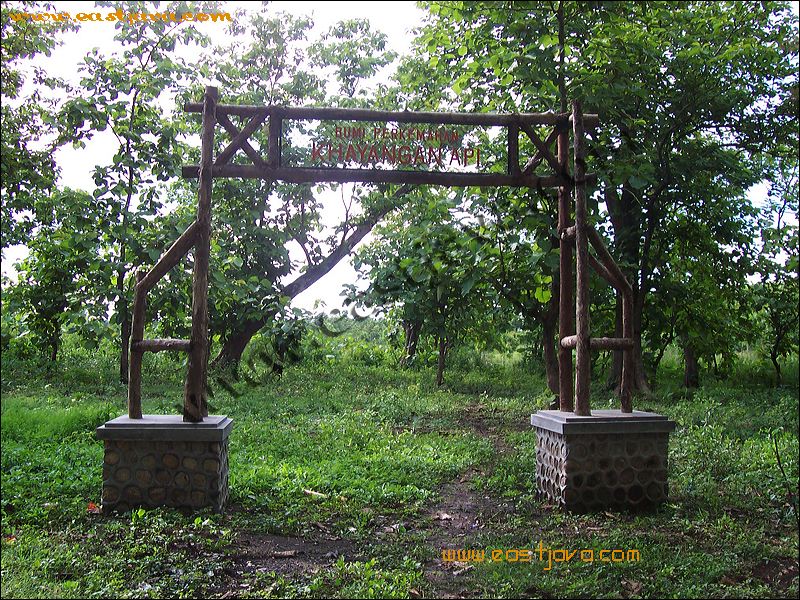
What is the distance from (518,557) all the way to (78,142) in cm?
1055

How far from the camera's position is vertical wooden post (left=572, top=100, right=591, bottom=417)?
20.0 ft

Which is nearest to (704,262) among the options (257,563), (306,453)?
(306,453)

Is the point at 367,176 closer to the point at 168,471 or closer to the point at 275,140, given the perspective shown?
the point at 275,140

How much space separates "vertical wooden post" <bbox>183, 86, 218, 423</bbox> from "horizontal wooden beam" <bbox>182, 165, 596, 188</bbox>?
16 cm

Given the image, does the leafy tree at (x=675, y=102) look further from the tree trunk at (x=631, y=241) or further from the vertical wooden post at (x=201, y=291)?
the vertical wooden post at (x=201, y=291)

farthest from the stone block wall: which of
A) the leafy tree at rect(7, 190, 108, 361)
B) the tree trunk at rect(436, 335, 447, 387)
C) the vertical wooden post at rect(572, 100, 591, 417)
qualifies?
the tree trunk at rect(436, 335, 447, 387)

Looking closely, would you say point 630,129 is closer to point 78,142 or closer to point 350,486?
point 350,486

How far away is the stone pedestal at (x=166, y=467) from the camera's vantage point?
18.8 feet

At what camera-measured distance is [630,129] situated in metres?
11.5

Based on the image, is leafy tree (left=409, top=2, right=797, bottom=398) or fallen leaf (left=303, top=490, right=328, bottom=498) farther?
leafy tree (left=409, top=2, right=797, bottom=398)

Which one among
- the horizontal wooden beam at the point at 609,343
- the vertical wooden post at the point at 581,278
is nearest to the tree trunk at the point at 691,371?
the horizontal wooden beam at the point at 609,343

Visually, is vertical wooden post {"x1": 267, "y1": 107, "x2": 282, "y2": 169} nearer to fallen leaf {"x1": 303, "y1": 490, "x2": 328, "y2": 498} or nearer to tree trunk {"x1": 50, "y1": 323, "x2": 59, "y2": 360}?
fallen leaf {"x1": 303, "y1": 490, "x2": 328, "y2": 498}

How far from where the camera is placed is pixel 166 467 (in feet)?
19.0

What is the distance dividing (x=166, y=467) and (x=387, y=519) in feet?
5.78
